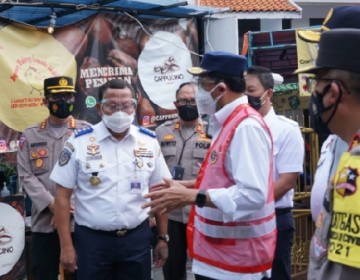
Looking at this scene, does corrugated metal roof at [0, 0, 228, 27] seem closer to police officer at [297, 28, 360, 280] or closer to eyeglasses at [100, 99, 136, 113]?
eyeglasses at [100, 99, 136, 113]

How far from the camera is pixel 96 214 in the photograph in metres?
4.13

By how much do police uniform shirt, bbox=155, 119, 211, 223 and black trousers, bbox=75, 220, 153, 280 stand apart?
1.18 meters

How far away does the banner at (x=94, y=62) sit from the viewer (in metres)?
5.97

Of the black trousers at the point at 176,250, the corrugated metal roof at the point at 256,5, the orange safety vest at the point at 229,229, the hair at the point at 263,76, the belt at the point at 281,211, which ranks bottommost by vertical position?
the black trousers at the point at 176,250

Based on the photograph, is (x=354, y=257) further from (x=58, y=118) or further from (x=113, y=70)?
(x=113, y=70)

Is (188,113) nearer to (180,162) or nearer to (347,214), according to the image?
(180,162)

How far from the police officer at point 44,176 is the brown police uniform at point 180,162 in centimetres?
90

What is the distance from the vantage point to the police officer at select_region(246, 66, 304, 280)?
4477 mm

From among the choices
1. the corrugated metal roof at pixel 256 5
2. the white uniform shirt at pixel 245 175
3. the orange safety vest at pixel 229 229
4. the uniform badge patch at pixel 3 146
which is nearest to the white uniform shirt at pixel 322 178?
the white uniform shirt at pixel 245 175

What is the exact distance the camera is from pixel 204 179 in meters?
3.39

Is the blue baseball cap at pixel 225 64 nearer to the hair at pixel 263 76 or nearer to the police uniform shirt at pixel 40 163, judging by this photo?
the hair at pixel 263 76

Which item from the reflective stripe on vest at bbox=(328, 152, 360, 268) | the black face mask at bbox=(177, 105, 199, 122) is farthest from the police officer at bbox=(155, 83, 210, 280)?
the reflective stripe on vest at bbox=(328, 152, 360, 268)

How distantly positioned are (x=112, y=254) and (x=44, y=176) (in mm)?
1241

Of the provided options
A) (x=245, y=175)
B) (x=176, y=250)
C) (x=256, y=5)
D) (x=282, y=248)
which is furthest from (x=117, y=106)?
(x=256, y=5)
